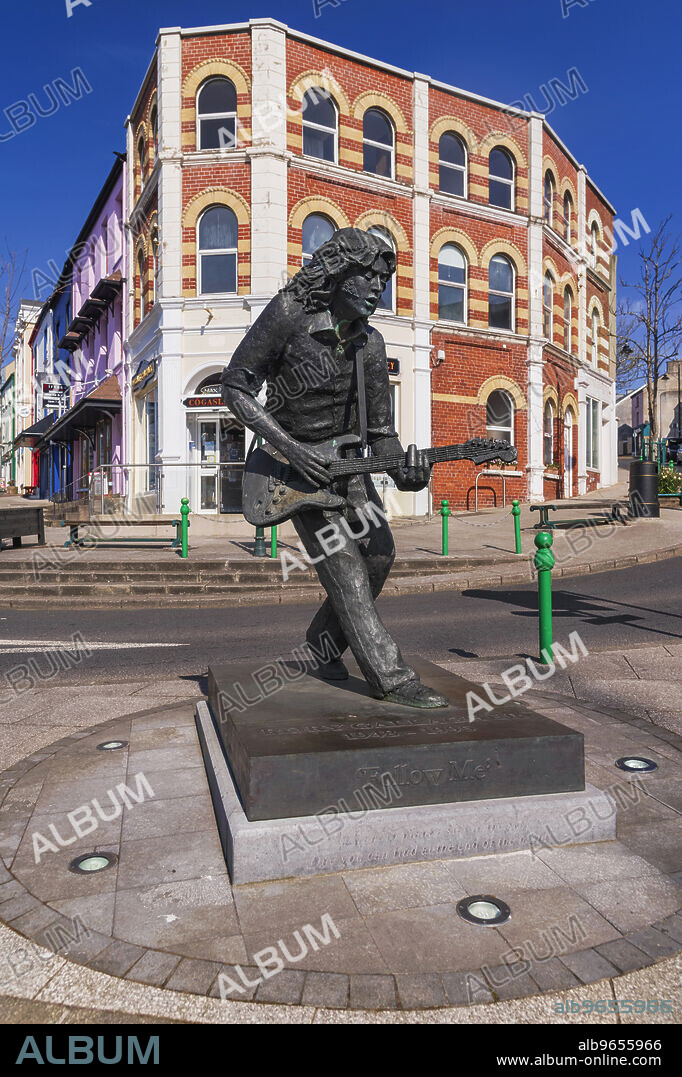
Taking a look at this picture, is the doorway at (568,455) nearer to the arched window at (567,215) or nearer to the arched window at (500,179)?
the arched window at (567,215)

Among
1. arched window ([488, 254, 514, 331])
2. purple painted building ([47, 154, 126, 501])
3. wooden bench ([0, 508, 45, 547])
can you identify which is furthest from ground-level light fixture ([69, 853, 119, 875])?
arched window ([488, 254, 514, 331])

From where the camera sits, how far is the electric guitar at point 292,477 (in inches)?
145

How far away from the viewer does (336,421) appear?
3910 mm

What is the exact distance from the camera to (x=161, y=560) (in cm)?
1269

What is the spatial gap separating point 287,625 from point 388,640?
17.1 feet

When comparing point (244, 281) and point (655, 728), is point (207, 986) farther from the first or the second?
point (244, 281)

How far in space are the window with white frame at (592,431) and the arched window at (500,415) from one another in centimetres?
764

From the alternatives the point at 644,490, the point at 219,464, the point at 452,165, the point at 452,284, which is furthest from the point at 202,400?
the point at 644,490

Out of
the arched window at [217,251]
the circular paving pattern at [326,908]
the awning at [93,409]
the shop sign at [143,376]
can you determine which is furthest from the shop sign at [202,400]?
the circular paving pattern at [326,908]

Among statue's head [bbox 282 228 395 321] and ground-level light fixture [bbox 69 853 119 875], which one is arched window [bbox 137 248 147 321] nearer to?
statue's head [bbox 282 228 395 321]

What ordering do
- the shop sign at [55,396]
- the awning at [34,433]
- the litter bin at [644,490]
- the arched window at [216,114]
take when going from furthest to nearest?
the awning at [34,433] < the shop sign at [55,396] < the arched window at [216,114] < the litter bin at [644,490]

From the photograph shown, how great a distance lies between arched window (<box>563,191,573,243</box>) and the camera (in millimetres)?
25938

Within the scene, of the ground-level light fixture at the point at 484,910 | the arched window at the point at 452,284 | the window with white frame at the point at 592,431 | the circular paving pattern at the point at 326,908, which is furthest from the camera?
the window with white frame at the point at 592,431

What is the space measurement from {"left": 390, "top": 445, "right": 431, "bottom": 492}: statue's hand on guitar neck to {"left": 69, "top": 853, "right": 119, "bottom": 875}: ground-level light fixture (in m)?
2.11
